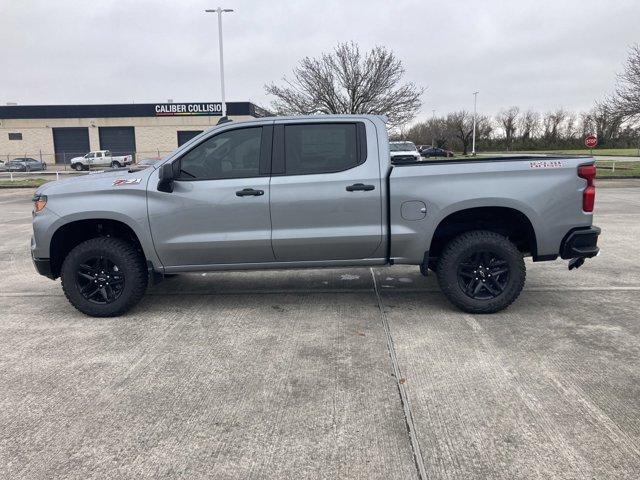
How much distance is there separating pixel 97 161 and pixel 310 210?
4286 cm

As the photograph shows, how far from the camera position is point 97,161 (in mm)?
43062

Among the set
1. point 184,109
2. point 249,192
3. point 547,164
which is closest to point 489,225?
point 547,164

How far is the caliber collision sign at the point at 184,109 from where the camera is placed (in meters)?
51.3

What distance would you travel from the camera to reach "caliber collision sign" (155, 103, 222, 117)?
168 ft

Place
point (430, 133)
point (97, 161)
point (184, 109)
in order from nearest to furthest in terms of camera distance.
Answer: point (97, 161) → point (184, 109) → point (430, 133)

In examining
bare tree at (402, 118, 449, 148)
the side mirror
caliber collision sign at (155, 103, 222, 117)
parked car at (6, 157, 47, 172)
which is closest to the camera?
the side mirror

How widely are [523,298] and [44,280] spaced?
5.87 meters

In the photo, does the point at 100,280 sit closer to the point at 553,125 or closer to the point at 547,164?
the point at 547,164

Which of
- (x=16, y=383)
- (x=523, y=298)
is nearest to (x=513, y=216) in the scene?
(x=523, y=298)

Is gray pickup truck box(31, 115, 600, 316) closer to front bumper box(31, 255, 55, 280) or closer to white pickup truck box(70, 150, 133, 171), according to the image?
front bumper box(31, 255, 55, 280)

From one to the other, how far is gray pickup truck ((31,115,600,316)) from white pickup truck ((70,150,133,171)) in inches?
1598

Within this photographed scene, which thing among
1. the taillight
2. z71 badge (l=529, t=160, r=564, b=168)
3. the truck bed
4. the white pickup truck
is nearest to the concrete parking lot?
the truck bed

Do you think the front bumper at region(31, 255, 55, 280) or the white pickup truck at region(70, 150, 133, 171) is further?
the white pickup truck at region(70, 150, 133, 171)

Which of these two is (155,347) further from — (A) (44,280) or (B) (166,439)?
(A) (44,280)
